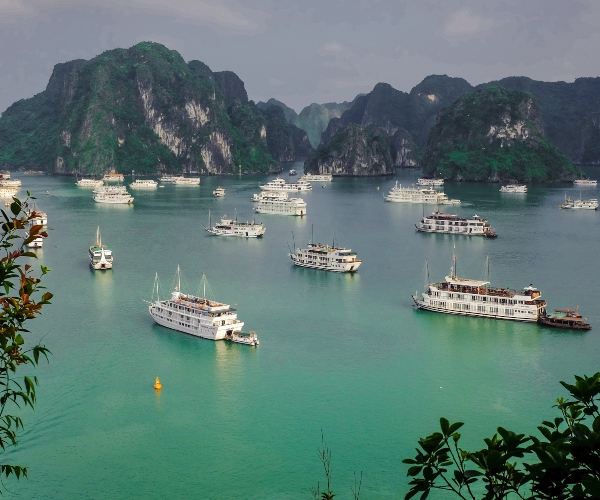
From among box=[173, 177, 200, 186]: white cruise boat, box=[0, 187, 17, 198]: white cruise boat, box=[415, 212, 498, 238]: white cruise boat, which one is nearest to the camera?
box=[415, 212, 498, 238]: white cruise boat

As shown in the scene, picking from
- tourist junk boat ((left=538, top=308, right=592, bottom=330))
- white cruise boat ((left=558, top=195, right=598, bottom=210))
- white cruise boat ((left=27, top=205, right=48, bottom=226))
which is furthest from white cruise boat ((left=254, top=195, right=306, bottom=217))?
tourist junk boat ((left=538, top=308, right=592, bottom=330))

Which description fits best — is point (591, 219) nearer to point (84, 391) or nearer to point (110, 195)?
point (110, 195)

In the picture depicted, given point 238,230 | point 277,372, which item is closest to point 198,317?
point 277,372

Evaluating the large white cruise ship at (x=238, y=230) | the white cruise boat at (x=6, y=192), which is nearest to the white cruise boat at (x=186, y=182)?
the white cruise boat at (x=6, y=192)

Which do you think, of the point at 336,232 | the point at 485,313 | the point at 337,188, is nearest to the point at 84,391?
the point at 485,313

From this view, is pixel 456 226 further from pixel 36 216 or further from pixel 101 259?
pixel 36 216

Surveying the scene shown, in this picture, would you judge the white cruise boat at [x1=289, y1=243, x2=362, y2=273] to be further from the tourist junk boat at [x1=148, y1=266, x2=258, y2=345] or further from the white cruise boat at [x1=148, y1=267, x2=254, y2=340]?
the tourist junk boat at [x1=148, y1=266, x2=258, y2=345]
